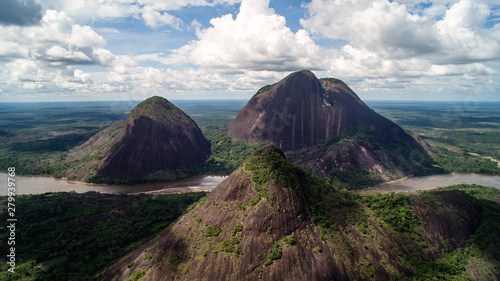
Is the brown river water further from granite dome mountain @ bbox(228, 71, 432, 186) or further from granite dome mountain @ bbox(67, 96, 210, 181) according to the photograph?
granite dome mountain @ bbox(67, 96, 210, 181)

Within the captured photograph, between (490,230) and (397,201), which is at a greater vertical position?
(397,201)

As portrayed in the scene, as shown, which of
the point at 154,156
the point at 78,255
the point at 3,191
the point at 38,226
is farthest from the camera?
the point at 154,156

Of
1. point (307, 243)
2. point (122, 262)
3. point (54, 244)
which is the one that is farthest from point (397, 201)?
point (54, 244)

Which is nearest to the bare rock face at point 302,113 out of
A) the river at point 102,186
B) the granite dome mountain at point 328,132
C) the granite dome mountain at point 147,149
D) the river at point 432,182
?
the granite dome mountain at point 328,132

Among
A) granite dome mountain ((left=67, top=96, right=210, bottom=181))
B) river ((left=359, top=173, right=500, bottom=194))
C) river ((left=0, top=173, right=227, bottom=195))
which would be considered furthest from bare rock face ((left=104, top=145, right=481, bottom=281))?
granite dome mountain ((left=67, top=96, right=210, bottom=181))

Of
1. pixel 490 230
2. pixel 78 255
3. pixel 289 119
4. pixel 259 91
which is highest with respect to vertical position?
pixel 259 91

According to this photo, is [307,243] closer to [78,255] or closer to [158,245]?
[158,245]

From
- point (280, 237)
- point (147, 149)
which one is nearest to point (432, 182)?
point (280, 237)
